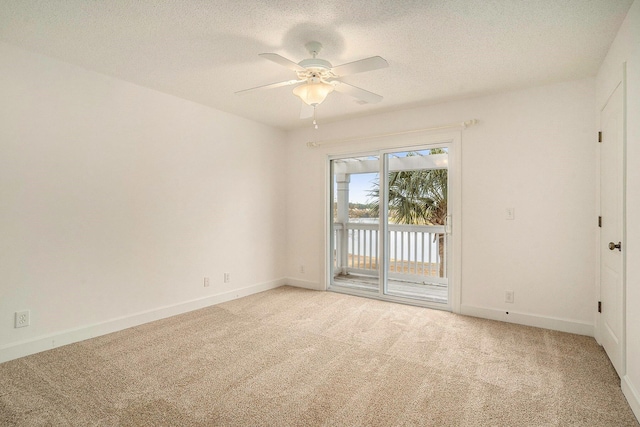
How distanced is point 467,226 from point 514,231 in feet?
1.50

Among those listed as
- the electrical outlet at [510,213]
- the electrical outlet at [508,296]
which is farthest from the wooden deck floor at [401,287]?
the electrical outlet at [510,213]

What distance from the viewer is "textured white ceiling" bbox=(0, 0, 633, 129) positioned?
2057 mm

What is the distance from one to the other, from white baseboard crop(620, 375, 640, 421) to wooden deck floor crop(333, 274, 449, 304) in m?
1.97

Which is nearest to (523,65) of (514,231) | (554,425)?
(514,231)

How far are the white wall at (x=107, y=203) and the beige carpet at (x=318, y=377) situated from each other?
15.3 inches

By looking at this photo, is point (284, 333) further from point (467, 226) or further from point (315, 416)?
point (467, 226)

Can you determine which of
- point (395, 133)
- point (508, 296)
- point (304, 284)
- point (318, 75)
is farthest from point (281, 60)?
point (304, 284)

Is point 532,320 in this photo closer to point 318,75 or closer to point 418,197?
point 418,197

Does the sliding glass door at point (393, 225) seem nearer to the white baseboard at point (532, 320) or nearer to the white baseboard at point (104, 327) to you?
the white baseboard at point (532, 320)

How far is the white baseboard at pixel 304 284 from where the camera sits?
4.84 metres

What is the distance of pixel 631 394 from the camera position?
194cm

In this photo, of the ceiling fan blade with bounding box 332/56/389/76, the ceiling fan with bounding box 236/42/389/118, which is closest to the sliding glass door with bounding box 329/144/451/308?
the ceiling fan with bounding box 236/42/389/118

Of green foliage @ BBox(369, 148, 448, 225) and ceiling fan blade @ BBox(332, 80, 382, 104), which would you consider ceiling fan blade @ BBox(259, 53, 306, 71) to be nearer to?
ceiling fan blade @ BBox(332, 80, 382, 104)

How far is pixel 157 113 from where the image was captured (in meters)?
3.53
